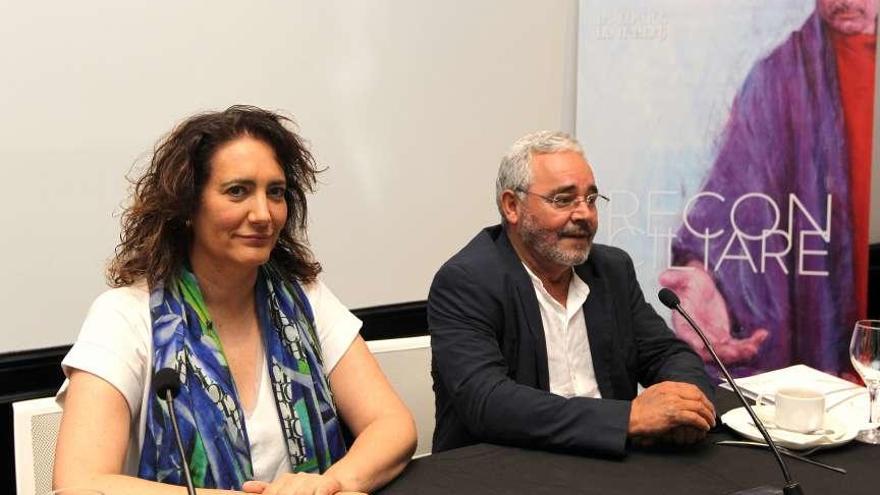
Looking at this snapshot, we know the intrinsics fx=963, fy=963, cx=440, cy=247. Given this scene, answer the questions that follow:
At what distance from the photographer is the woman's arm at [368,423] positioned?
5.68ft

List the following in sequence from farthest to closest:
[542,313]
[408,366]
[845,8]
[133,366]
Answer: [845,8]
[408,366]
[542,313]
[133,366]

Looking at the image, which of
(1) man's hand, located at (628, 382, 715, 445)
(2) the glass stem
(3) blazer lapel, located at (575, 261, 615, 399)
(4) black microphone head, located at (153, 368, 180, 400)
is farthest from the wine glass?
(4) black microphone head, located at (153, 368, 180, 400)

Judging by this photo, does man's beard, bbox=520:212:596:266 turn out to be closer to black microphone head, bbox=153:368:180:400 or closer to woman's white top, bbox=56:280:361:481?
woman's white top, bbox=56:280:361:481

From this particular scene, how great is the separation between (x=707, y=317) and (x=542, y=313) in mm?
1205

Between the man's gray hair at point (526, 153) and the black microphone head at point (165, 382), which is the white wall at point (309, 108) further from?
the black microphone head at point (165, 382)

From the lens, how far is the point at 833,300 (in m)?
3.31

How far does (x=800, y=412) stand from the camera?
191cm

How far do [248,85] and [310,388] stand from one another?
4.18 ft

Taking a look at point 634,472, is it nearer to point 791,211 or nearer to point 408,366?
point 408,366

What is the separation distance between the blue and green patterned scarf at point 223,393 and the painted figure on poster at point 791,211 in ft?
5.80

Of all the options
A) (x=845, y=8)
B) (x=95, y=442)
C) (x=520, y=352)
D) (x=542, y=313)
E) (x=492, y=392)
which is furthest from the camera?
(x=845, y=8)

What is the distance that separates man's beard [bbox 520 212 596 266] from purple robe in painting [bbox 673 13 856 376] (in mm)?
1133

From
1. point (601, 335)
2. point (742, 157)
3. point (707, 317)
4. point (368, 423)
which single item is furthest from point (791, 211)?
point (368, 423)

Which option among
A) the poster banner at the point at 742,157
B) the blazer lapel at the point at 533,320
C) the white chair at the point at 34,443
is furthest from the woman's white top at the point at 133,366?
the poster banner at the point at 742,157
